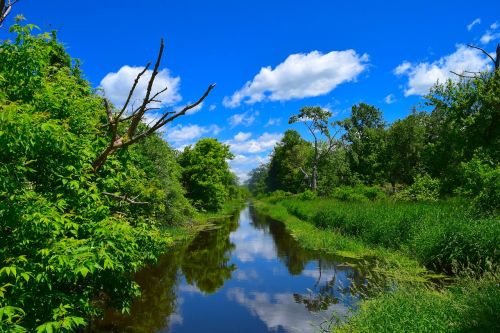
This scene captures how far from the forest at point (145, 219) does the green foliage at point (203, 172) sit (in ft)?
32.8

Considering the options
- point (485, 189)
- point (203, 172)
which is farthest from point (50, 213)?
point (203, 172)

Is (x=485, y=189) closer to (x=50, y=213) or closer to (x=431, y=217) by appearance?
(x=431, y=217)

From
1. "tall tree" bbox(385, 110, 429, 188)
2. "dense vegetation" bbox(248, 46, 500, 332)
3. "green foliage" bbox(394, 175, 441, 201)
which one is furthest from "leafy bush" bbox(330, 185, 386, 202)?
"tall tree" bbox(385, 110, 429, 188)

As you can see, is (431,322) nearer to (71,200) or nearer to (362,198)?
(71,200)

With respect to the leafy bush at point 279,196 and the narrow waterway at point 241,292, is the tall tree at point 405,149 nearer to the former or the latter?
the leafy bush at point 279,196

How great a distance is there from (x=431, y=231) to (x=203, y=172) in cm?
3544

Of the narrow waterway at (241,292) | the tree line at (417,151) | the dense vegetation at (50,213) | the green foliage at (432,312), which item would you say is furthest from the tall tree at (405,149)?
the dense vegetation at (50,213)

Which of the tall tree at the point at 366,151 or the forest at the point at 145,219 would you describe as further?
the tall tree at the point at 366,151

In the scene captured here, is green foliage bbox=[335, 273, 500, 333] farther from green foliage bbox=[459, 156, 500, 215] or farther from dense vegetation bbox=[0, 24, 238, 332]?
green foliage bbox=[459, 156, 500, 215]

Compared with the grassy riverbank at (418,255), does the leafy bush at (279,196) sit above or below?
above

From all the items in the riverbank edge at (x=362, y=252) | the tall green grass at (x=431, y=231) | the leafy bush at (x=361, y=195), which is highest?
the leafy bush at (x=361, y=195)

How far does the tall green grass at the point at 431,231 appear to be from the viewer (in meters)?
14.7

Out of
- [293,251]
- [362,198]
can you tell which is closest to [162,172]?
[293,251]

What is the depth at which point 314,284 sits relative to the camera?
1769 centimetres
